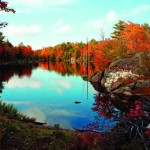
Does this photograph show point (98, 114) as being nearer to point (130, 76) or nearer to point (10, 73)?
point (130, 76)

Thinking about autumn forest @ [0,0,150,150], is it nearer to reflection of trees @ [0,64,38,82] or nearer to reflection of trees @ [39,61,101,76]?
reflection of trees @ [39,61,101,76]

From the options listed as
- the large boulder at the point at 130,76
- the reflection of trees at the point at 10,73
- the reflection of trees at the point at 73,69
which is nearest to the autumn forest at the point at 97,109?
the large boulder at the point at 130,76

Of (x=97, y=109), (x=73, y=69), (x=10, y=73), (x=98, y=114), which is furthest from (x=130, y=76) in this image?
(x=73, y=69)

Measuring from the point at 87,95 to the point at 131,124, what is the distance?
29.8 m

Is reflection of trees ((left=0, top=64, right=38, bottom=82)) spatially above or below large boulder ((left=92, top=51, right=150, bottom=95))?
below

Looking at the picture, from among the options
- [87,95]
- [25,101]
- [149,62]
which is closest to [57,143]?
[25,101]

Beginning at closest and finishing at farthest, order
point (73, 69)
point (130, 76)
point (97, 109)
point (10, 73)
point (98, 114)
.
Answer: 1. point (97, 109)
2. point (98, 114)
3. point (130, 76)
4. point (10, 73)
5. point (73, 69)

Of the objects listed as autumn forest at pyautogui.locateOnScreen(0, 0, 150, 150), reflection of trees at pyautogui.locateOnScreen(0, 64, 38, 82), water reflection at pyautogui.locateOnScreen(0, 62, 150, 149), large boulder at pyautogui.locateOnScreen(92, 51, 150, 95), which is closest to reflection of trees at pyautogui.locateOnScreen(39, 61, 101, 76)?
reflection of trees at pyautogui.locateOnScreen(0, 64, 38, 82)

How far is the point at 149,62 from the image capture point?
137ft

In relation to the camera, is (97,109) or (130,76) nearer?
(97,109)

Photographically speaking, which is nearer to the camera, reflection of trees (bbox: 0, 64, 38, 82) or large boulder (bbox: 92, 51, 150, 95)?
large boulder (bbox: 92, 51, 150, 95)

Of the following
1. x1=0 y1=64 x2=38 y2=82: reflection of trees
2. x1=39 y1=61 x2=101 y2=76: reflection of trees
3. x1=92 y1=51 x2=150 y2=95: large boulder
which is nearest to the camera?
x1=92 y1=51 x2=150 y2=95: large boulder

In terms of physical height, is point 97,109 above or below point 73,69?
above

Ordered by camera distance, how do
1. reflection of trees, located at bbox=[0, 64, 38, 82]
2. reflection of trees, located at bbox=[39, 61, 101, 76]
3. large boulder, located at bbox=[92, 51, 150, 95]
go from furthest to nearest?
reflection of trees, located at bbox=[39, 61, 101, 76] → reflection of trees, located at bbox=[0, 64, 38, 82] → large boulder, located at bbox=[92, 51, 150, 95]
